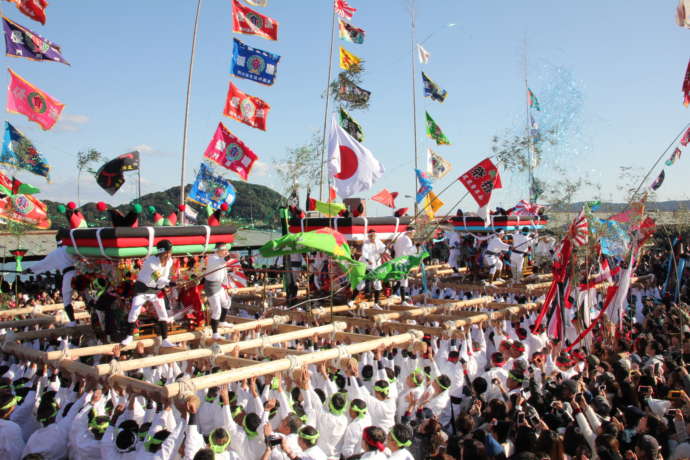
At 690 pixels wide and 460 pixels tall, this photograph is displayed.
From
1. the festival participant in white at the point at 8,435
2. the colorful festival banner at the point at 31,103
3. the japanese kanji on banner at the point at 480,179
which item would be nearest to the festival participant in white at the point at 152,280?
the festival participant in white at the point at 8,435

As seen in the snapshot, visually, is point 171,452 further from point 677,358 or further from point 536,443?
point 677,358

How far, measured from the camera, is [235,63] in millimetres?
13500

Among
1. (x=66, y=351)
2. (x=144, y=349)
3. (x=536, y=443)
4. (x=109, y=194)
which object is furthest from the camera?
(x=109, y=194)

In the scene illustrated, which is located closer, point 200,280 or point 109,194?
point 200,280

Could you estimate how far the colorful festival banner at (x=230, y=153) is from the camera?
1238 cm

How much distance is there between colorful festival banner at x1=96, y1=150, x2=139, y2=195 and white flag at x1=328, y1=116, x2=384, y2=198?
136 inches

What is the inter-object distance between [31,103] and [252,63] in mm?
5046

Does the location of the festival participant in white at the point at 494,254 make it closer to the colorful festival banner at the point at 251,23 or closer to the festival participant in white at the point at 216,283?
the colorful festival banner at the point at 251,23

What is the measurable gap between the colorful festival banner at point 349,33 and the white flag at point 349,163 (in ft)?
28.7

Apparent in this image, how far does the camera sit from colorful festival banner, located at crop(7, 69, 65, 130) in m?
11.4

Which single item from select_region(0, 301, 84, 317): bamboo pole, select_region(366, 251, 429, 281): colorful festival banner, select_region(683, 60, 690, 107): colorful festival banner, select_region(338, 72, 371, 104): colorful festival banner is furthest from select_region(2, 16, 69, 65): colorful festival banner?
select_region(683, 60, 690, 107): colorful festival banner

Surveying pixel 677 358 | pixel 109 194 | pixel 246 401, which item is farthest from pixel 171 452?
pixel 677 358

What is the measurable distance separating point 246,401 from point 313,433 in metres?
1.27

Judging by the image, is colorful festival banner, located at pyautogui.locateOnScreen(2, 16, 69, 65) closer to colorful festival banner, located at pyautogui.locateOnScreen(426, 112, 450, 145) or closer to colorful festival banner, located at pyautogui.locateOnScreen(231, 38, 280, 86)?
colorful festival banner, located at pyautogui.locateOnScreen(231, 38, 280, 86)
